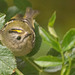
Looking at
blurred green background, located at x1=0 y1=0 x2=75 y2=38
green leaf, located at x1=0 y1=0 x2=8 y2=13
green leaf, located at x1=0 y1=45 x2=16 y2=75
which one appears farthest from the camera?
blurred green background, located at x1=0 y1=0 x2=75 y2=38

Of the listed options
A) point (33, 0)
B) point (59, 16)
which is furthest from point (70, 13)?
point (33, 0)

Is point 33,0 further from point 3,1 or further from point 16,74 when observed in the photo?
point 16,74

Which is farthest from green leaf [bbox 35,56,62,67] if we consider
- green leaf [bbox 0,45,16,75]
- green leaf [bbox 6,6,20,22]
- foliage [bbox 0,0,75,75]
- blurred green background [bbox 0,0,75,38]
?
blurred green background [bbox 0,0,75,38]

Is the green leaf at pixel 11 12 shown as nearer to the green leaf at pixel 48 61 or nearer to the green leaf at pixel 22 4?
the green leaf at pixel 22 4

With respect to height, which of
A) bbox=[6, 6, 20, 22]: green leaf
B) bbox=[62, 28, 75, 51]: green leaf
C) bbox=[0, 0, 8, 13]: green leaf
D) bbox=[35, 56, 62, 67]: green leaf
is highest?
bbox=[0, 0, 8, 13]: green leaf

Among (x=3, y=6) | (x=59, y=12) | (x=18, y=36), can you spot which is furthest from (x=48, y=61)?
(x=59, y=12)

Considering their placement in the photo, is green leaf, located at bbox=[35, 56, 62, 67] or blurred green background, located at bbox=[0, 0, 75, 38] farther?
blurred green background, located at bbox=[0, 0, 75, 38]

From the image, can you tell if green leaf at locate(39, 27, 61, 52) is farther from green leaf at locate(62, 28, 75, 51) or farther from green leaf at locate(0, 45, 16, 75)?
green leaf at locate(0, 45, 16, 75)

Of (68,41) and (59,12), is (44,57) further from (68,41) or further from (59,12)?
(59,12)
